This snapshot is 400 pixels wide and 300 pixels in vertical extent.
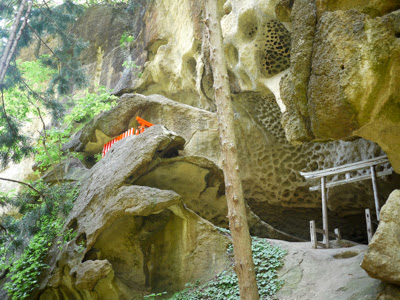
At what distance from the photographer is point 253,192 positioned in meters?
12.8

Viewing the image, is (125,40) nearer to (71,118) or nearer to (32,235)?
(71,118)

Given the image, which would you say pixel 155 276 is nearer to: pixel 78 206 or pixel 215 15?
pixel 78 206

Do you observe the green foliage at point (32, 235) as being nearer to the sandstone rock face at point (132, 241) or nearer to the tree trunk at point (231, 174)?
the sandstone rock face at point (132, 241)

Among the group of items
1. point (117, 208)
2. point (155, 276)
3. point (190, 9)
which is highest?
point (190, 9)

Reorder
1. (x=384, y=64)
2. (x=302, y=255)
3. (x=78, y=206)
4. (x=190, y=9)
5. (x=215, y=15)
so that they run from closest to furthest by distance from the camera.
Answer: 1. (x=384, y=64)
2. (x=215, y=15)
3. (x=302, y=255)
4. (x=78, y=206)
5. (x=190, y=9)

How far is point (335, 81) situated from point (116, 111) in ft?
28.4

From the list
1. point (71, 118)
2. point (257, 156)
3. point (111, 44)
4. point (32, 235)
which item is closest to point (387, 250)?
point (32, 235)

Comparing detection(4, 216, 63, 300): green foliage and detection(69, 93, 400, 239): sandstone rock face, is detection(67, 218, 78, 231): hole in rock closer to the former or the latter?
detection(4, 216, 63, 300): green foliage

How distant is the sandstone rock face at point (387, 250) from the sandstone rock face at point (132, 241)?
145 inches

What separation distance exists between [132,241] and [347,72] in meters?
6.32

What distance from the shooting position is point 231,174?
5.66 m

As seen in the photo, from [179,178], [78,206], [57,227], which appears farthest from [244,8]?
[57,227]

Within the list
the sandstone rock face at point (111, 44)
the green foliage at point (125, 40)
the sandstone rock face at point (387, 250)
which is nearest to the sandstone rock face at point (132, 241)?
the sandstone rock face at point (387, 250)

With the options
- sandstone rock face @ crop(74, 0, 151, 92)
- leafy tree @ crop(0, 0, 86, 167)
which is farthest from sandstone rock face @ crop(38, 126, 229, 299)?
sandstone rock face @ crop(74, 0, 151, 92)
